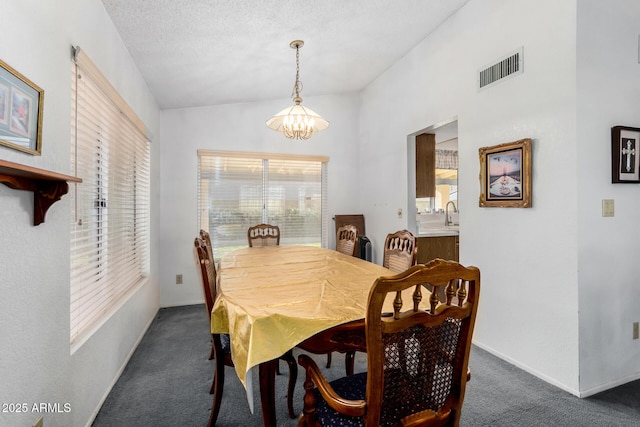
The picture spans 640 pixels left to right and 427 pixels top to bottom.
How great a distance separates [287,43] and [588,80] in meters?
2.30

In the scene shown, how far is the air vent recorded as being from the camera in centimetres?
230

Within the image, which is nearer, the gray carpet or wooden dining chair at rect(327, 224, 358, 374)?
A: the gray carpet

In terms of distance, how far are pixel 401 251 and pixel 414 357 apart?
1.31 meters

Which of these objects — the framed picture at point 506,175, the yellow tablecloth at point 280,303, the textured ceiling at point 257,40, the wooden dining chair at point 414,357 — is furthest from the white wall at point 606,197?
the wooden dining chair at point 414,357

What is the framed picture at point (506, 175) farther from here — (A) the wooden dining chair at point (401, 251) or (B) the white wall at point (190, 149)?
(B) the white wall at point (190, 149)

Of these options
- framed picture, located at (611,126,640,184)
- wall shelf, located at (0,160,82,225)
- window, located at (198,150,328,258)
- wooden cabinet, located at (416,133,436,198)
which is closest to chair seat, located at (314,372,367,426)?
wall shelf, located at (0,160,82,225)

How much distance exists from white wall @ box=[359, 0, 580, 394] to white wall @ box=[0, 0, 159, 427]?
9.33 ft

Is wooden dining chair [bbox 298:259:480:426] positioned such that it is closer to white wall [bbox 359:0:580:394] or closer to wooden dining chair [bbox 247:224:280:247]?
white wall [bbox 359:0:580:394]

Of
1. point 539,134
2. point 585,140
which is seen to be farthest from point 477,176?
point 585,140

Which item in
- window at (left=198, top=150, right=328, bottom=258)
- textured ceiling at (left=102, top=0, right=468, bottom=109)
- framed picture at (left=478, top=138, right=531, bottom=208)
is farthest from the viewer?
window at (left=198, top=150, right=328, bottom=258)

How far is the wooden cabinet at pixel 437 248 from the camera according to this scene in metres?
3.82

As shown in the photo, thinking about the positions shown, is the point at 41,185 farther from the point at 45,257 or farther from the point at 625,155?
the point at 625,155

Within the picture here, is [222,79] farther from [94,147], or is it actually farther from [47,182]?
[47,182]

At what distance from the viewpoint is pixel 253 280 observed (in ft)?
6.22
